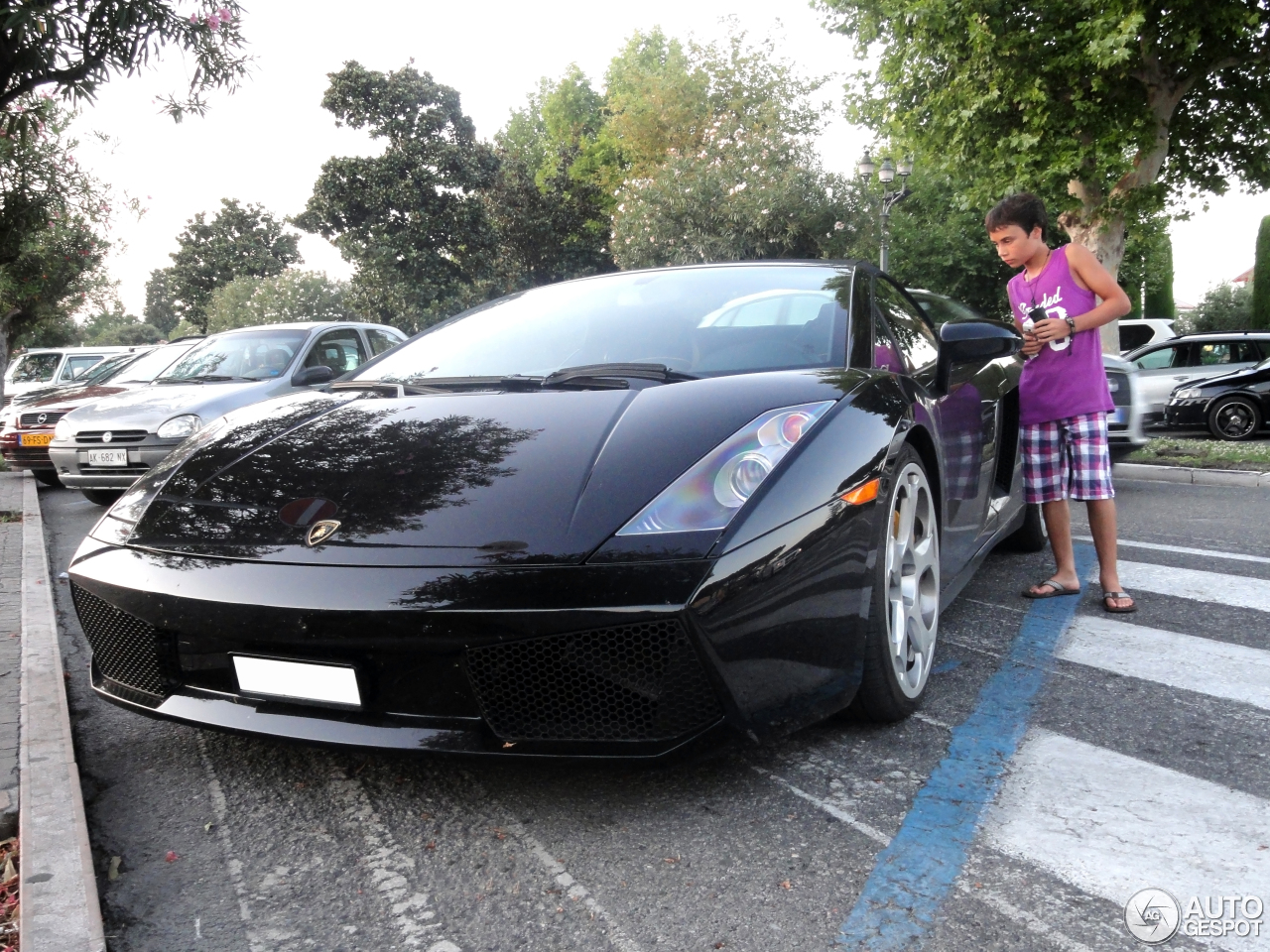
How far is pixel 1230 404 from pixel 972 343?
39.5ft

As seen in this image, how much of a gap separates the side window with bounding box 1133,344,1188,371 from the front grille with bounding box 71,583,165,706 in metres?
15.9

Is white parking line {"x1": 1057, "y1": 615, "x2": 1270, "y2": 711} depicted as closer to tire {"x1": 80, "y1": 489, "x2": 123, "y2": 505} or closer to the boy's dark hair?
the boy's dark hair

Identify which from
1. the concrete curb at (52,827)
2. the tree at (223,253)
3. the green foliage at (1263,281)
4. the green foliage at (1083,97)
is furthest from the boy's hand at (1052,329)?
the tree at (223,253)

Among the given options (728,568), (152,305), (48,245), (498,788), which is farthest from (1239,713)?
(152,305)

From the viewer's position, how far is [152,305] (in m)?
109

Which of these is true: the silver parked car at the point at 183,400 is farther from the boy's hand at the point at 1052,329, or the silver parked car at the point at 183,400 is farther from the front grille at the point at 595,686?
the front grille at the point at 595,686

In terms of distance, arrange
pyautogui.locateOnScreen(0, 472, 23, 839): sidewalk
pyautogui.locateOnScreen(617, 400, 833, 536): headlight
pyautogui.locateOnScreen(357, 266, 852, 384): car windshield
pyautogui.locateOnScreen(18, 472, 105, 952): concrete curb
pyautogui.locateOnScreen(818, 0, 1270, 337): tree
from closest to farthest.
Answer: pyautogui.locateOnScreen(18, 472, 105, 952): concrete curb → pyautogui.locateOnScreen(617, 400, 833, 536): headlight → pyautogui.locateOnScreen(0, 472, 23, 839): sidewalk → pyautogui.locateOnScreen(357, 266, 852, 384): car windshield → pyautogui.locateOnScreen(818, 0, 1270, 337): tree

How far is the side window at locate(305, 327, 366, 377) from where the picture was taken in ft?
28.7

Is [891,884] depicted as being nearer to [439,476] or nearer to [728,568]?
[728,568]

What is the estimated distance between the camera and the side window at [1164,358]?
1570 cm

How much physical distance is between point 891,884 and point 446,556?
42.4 inches

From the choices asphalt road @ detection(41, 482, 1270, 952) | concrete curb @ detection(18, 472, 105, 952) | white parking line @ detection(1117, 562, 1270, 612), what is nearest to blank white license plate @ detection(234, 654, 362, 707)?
asphalt road @ detection(41, 482, 1270, 952)

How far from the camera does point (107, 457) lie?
7645 mm

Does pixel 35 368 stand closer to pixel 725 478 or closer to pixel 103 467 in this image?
pixel 103 467
